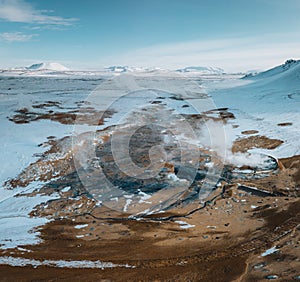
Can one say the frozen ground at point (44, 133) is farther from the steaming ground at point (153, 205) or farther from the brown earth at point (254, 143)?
the brown earth at point (254, 143)

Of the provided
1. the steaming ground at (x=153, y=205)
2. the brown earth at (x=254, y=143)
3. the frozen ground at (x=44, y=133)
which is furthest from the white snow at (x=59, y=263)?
the brown earth at (x=254, y=143)

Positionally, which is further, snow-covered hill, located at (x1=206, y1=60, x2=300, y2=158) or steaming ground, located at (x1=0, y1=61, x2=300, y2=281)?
snow-covered hill, located at (x1=206, y1=60, x2=300, y2=158)

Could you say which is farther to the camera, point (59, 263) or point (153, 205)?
point (153, 205)

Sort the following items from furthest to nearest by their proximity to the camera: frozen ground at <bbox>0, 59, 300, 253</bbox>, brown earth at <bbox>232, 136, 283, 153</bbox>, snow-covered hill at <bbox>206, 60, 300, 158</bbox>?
snow-covered hill at <bbox>206, 60, 300, 158</bbox> < brown earth at <bbox>232, 136, 283, 153</bbox> < frozen ground at <bbox>0, 59, 300, 253</bbox>

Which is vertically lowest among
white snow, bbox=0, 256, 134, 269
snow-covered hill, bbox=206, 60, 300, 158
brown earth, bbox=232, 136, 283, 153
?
white snow, bbox=0, 256, 134, 269

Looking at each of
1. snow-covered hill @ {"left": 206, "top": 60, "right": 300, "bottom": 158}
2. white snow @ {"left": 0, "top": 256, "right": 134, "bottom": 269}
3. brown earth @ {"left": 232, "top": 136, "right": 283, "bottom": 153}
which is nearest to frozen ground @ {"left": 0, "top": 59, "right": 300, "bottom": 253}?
snow-covered hill @ {"left": 206, "top": 60, "right": 300, "bottom": 158}

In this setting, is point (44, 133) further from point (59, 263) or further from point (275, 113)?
point (275, 113)

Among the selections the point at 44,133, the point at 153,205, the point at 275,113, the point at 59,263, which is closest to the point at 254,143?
the point at 153,205

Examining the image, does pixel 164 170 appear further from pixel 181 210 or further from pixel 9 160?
pixel 9 160

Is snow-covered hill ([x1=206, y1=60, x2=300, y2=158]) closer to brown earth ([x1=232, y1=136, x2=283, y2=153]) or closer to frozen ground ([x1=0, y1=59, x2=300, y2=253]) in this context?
frozen ground ([x1=0, y1=59, x2=300, y2=253])
